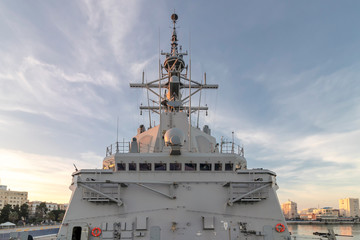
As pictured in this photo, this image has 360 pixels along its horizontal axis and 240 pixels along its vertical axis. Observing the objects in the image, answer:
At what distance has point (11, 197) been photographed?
104 meters

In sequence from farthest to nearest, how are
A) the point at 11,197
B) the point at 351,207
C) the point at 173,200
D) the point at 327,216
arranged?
the point at 351,207
the point at 327,216
the point at 11,197
the point at 173,200

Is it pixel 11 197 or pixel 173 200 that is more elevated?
pixel 173 200

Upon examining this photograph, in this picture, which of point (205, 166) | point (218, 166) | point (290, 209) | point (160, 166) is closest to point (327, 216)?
point (290, 209)

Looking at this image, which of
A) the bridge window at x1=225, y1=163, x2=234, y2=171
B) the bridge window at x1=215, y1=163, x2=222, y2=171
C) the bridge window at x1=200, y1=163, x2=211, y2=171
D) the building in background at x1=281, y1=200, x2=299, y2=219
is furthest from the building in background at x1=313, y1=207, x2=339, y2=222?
the bridge window at x1=200, y1=163, x2=211, y2=171

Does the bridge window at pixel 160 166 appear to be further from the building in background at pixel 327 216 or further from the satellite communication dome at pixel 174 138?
the building in background at pixel 327 216

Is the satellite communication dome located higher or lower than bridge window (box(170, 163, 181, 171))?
higher

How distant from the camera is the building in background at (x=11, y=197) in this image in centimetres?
10094

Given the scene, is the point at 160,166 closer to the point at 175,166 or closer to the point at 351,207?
the point at 175,166

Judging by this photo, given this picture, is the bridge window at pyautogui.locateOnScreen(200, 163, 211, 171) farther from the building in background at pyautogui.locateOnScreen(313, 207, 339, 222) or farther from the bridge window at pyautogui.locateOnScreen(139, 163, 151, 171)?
the building in background at pyautogui.locateOnScreen(313, 207, 339, 222)

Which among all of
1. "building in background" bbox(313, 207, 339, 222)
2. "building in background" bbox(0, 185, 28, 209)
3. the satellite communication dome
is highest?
the satellite communication dome

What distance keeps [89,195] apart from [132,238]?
2.30 m

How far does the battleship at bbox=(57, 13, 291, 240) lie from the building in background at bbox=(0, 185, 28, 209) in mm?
108989

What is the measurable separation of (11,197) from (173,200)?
113527 mm

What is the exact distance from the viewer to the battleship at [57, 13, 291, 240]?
10.1 metres
